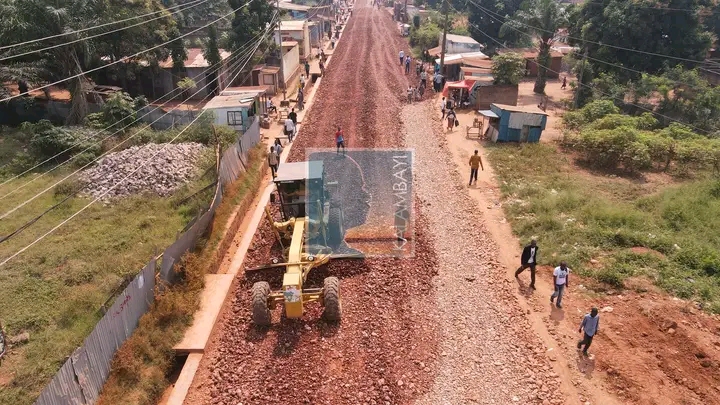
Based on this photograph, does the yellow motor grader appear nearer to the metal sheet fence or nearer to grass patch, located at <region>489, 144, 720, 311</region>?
the metal sheet fence

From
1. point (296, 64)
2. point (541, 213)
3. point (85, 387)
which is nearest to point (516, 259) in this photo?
point (541, 213)

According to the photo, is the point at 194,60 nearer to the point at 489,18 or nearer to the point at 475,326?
the point at 475,326

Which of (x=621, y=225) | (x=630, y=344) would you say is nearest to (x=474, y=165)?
(x=621, y=225)

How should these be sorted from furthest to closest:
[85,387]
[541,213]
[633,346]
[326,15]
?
1. [326,15]
2. [541,213]
3. [633,346]
4. [85,387]

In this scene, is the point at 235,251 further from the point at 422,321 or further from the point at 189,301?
the point at 422,321

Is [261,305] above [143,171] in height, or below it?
below

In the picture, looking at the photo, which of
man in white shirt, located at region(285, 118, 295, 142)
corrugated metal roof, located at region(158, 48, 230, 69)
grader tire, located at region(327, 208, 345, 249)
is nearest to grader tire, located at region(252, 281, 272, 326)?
grader tire, located at region(327, 208, 345, 249)
